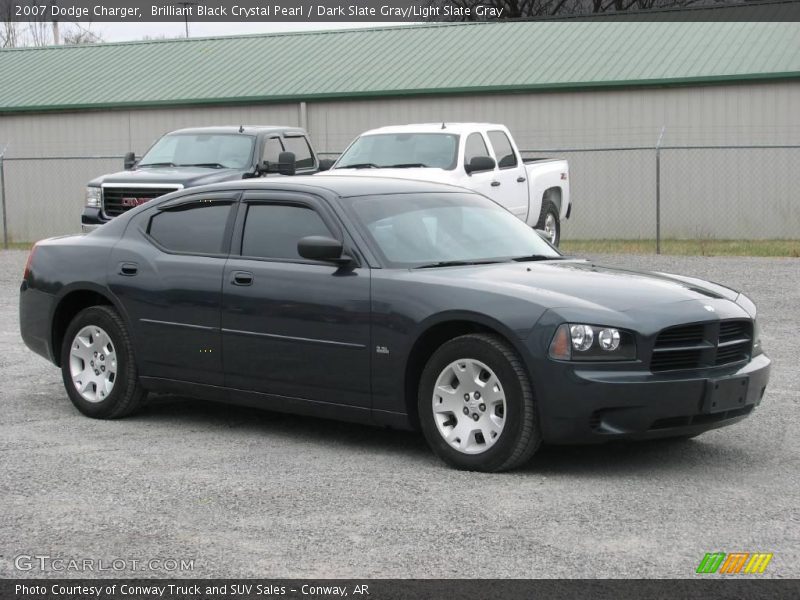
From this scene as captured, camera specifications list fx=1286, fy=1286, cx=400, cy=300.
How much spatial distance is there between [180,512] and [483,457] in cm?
161

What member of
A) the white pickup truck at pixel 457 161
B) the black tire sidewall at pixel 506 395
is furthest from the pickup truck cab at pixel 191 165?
the black tire sidewall at pixel 506 395

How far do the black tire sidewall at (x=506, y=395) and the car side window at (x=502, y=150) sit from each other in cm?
1118

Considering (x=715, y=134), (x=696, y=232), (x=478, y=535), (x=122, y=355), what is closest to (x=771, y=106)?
(x=715, y=134)

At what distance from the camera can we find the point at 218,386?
775 centimetres

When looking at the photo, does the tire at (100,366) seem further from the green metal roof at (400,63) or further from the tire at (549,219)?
the green metal roof at (400,63)

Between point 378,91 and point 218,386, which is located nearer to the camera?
point 218,386

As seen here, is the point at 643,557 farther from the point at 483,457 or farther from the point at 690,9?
the point at 690,9

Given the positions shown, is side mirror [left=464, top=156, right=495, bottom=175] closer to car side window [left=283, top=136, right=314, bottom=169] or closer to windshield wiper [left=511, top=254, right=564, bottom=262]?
car side window [left=283, top=136, right=314, bottom=169]

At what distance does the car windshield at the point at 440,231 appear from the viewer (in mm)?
7410

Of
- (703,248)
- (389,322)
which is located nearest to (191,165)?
(703,248)

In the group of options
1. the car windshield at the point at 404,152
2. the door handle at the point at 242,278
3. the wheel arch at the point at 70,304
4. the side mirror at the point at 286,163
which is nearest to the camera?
the door handle at the point at 242,278

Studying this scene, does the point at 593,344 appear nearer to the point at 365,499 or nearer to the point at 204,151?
the point at 365,499

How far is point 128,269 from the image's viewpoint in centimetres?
821

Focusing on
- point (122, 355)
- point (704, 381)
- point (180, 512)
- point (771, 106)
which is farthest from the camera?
point (771, 106)
